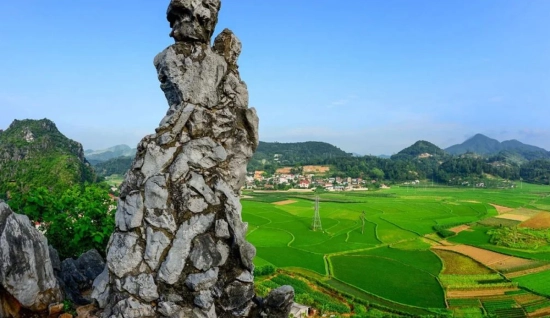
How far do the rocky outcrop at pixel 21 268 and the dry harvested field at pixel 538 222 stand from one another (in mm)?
53873

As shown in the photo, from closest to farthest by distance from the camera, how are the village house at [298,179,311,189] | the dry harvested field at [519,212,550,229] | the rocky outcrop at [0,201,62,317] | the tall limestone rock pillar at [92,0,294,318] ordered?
1. the tall limestone rock pillar at [92,0,294,318]
2. the rocky outcrop at [0,201,62,317]
3. the dry harvested field at [519,212,550,229]
4. the village house at [298,179,311,189]

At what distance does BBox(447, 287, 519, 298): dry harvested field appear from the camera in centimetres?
2605

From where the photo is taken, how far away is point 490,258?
3438 centimetres

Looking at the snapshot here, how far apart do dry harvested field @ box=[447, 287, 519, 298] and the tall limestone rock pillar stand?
22.5 metres

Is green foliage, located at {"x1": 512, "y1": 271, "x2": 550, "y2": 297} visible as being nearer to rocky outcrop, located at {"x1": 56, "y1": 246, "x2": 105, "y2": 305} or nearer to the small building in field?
the small building in field

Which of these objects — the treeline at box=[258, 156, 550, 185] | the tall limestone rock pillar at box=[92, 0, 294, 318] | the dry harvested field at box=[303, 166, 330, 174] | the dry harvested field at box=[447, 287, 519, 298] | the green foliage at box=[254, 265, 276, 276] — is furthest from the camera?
the dry harvested field at box=[303, 166, 330, 174]

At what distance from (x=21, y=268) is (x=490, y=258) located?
1464 inches

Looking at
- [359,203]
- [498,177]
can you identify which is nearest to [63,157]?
[359,203]

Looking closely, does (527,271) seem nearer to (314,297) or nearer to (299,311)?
(314,297)

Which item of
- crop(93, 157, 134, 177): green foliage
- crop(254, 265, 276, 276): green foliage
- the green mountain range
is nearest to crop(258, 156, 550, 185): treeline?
crop(93, 157, 134, 177): green foliage

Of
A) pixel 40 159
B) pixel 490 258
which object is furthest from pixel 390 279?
pixel 40 159

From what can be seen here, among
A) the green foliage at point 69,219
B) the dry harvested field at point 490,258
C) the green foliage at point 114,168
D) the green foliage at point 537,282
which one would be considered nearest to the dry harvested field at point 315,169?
the green foliage at point 114,168

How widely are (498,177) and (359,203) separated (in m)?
72.0

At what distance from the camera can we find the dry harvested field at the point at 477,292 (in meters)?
26.0
